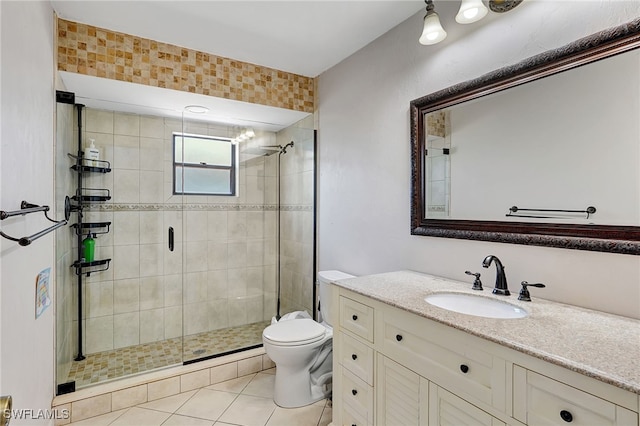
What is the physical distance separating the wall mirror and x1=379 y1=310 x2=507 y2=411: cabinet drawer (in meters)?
0.61

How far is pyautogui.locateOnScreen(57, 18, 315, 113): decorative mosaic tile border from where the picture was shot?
209 centimetres

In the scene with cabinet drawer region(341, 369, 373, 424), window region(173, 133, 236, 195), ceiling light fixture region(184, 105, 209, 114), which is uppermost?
ceiling light fixture region(184, 105, 209, 114)

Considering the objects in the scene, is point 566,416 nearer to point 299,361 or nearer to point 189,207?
point 299,361

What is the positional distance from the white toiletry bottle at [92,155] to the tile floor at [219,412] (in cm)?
189

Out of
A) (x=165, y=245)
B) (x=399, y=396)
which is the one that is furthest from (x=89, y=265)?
(x=399, y=396)

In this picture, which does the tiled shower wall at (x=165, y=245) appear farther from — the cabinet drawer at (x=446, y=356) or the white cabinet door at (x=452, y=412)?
the white cabinet door at (x=452, y=412)

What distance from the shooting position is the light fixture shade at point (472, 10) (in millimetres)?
1456

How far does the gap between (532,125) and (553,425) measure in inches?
46.3

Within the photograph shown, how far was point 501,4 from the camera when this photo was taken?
58.6 inches

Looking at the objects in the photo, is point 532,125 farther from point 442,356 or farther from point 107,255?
point 107,255

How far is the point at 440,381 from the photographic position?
1.22 meters

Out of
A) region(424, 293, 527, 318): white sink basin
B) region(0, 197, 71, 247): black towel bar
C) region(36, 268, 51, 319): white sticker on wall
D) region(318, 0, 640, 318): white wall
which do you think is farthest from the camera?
A: region(36, 268, 51, 319): white sticker on wall

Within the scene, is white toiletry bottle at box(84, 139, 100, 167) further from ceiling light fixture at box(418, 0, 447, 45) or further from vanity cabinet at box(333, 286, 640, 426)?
ceiling light fixture at box(418, 0, 447, 45)

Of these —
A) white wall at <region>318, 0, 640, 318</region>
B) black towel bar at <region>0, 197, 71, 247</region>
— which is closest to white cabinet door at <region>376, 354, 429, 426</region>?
white wall at <region>318, 0, 640, 318</region>
